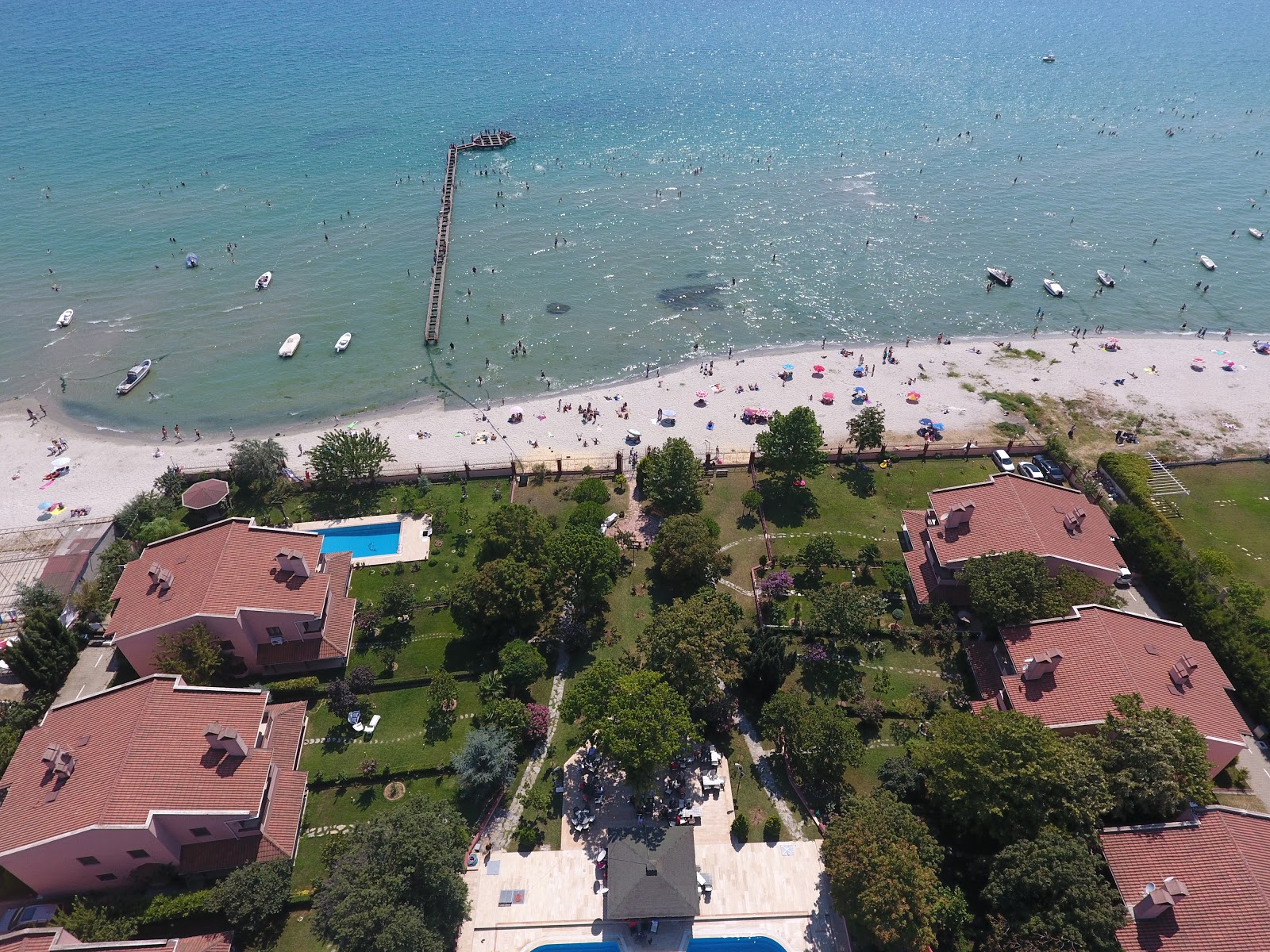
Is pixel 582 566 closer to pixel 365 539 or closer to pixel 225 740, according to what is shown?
pixel 365 539

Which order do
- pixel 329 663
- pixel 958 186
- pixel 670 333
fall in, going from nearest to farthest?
pixel 329 663 < pixel 670 333 < pixel 958 186

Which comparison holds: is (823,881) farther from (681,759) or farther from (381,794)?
(381,794)

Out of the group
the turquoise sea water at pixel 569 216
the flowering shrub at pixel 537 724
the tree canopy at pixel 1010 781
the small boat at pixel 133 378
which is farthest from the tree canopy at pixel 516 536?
the small boat at pixel 133 378

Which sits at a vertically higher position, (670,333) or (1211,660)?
(670,333)

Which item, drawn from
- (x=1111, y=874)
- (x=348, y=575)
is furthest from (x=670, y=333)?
(x=1111, y=874)

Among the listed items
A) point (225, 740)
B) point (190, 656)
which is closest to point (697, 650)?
point (225, 740)

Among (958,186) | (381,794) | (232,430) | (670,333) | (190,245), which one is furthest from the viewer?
(958,186)
